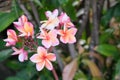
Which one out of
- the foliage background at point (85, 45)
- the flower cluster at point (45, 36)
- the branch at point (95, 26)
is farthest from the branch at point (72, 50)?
the flower cluster at point (45, 36)

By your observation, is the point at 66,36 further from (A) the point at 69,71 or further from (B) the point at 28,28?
(A) the point at 69,71

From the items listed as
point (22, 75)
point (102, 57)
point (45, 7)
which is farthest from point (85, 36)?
point (45, 7)

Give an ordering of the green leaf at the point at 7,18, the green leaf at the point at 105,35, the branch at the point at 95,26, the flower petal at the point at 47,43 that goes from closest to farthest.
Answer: the flower petal at the point at 47,43 < the green leaf at the point at 7,18 < the branch at the point at 95,26 < the green leaf at the point at 105,35

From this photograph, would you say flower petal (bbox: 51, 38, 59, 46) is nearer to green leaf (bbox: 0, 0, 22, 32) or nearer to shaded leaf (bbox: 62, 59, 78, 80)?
green leaf (bbox: 0, 0, 22, 32)

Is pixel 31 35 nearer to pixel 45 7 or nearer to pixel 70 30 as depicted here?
pixel 70 30

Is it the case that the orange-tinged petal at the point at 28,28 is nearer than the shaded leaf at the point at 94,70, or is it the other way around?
the orange-tinged petal at the point at 28,28

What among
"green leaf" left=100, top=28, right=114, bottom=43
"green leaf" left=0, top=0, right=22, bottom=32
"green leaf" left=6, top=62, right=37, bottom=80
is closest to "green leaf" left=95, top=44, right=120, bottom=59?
"green leaf" left=100, top=28, right=114, bottom=43

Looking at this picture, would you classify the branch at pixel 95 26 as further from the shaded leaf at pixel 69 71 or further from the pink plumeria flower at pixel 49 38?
the pink plumeria flower at pixel 49 38
